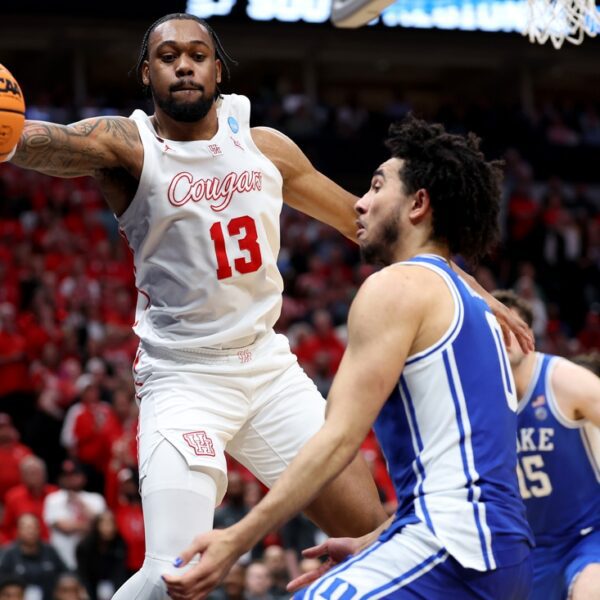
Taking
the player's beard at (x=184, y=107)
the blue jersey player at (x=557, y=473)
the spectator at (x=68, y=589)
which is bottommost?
the spectator at (x=68, y=589)

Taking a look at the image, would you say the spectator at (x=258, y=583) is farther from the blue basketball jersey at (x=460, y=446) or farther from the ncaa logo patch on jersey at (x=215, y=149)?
the blue basketball jersey at (x=460, y=446)

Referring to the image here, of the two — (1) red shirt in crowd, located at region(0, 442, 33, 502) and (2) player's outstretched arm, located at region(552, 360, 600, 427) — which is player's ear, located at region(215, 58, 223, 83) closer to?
(2) player's outstretched arm, located at region(552, 360, 600, 427)

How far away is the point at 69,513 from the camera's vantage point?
9781 mm

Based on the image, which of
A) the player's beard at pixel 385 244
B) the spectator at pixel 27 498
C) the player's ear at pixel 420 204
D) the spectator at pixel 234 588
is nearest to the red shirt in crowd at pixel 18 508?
the spectator at pixel 27 498

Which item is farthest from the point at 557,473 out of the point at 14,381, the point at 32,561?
the point at 14,381

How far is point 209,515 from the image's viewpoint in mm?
4246

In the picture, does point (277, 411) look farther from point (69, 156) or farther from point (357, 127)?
point (357, 127)

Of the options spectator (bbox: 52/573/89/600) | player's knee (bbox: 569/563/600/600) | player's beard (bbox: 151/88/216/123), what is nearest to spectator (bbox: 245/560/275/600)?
spectator (bbox: 52/573/89/600)

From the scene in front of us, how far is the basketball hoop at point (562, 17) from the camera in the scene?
6062 mm

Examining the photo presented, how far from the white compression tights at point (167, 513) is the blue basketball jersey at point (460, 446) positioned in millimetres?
1053

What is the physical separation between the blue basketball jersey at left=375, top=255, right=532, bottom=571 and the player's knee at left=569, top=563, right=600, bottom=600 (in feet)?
5.38

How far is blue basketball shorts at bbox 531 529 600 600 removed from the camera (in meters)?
4.99

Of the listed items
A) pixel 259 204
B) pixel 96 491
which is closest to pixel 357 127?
pixel 96 491

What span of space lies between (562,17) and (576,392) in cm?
220
